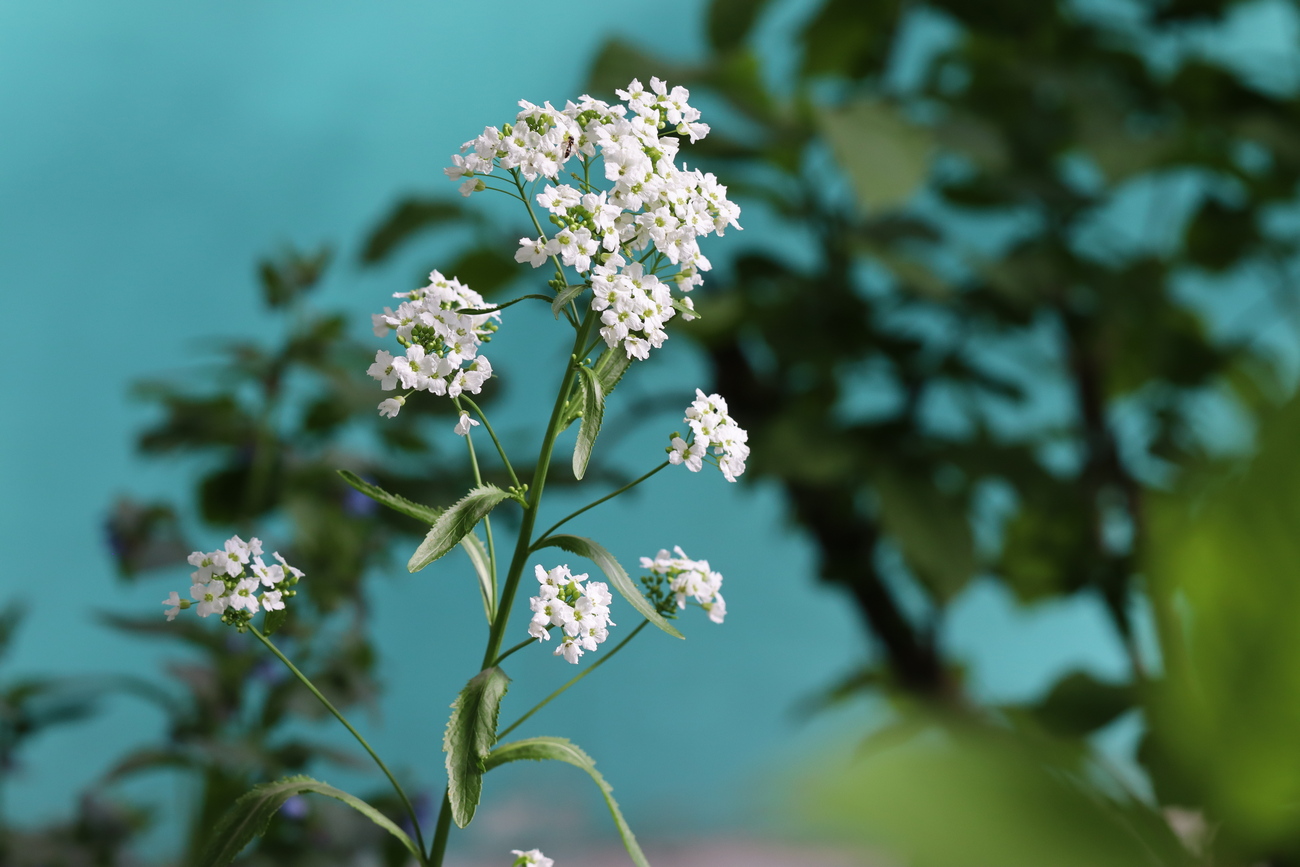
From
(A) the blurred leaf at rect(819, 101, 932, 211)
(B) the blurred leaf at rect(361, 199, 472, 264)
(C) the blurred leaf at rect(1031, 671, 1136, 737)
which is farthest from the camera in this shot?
(B) the blurred leaf at rect(361, 199, 472, 264)

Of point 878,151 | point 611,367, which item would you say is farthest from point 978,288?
point 611,367

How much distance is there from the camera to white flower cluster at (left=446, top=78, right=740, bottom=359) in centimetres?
33

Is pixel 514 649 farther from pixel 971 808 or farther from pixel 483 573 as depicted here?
pixel 971 808

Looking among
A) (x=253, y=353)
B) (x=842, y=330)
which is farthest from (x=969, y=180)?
(x=253, y=353)

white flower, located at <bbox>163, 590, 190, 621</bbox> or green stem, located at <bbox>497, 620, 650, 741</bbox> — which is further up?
white flower, located at <bbox>163, 590, 190, 621</bbox>

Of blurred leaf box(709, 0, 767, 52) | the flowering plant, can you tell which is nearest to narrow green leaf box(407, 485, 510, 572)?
the flowering plant

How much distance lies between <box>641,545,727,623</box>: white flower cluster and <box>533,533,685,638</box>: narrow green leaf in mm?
22

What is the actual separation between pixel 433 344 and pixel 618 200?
8cm

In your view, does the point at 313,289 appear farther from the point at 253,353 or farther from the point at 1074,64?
the point at 1074,64

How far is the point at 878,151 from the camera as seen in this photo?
3.49 feet

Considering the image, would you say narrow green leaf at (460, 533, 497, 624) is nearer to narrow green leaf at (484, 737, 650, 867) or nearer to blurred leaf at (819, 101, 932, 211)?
narrow green leaf at (484, 737, 650, 867)

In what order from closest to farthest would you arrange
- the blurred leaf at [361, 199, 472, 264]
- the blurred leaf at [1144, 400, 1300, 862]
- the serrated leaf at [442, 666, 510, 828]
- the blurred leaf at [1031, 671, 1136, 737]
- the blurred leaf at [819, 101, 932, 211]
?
the blurred leaf at [1144, 400, 1300, 862] < the serrated leaf at [442, 666, 510, 828] < the blurred leaf at [1031, 671, 1136, 737] < the blurred leaf at [819, 101, 932, 211] < the blurred leaf at [361, 199, 472, 264]

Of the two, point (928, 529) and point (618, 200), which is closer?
point (618, 200)

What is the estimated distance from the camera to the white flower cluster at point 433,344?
343 mm
